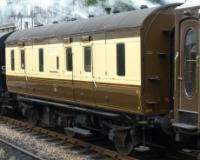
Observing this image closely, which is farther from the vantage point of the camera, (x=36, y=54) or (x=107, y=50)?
(x=36, y=54)

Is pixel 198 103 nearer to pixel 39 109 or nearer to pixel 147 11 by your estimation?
pixel 147 11

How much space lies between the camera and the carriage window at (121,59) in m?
11.4

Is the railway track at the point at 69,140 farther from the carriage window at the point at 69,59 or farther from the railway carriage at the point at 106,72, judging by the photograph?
the carriage window at the point at 69,59

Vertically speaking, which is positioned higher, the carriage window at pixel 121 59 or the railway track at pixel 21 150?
the carriage window at pixel 121 59

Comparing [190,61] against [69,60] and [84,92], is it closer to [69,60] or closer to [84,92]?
[84,92]

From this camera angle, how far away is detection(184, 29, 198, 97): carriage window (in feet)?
31.7

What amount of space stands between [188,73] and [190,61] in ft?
0.73

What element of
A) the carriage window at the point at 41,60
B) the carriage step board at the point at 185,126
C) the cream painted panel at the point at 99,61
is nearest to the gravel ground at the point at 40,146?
the cream painted panel at the point at 99,61

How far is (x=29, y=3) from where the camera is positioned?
35562 mm

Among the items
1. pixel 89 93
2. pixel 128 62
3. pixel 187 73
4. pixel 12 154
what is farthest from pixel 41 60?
pixel 187 73

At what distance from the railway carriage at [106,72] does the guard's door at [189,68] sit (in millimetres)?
952

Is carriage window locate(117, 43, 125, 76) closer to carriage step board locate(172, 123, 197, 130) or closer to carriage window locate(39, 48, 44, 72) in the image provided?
carriage step board locate(172, 123, 197, 130)

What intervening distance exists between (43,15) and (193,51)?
25.9 meters

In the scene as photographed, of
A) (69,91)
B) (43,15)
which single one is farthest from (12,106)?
(43,15)
